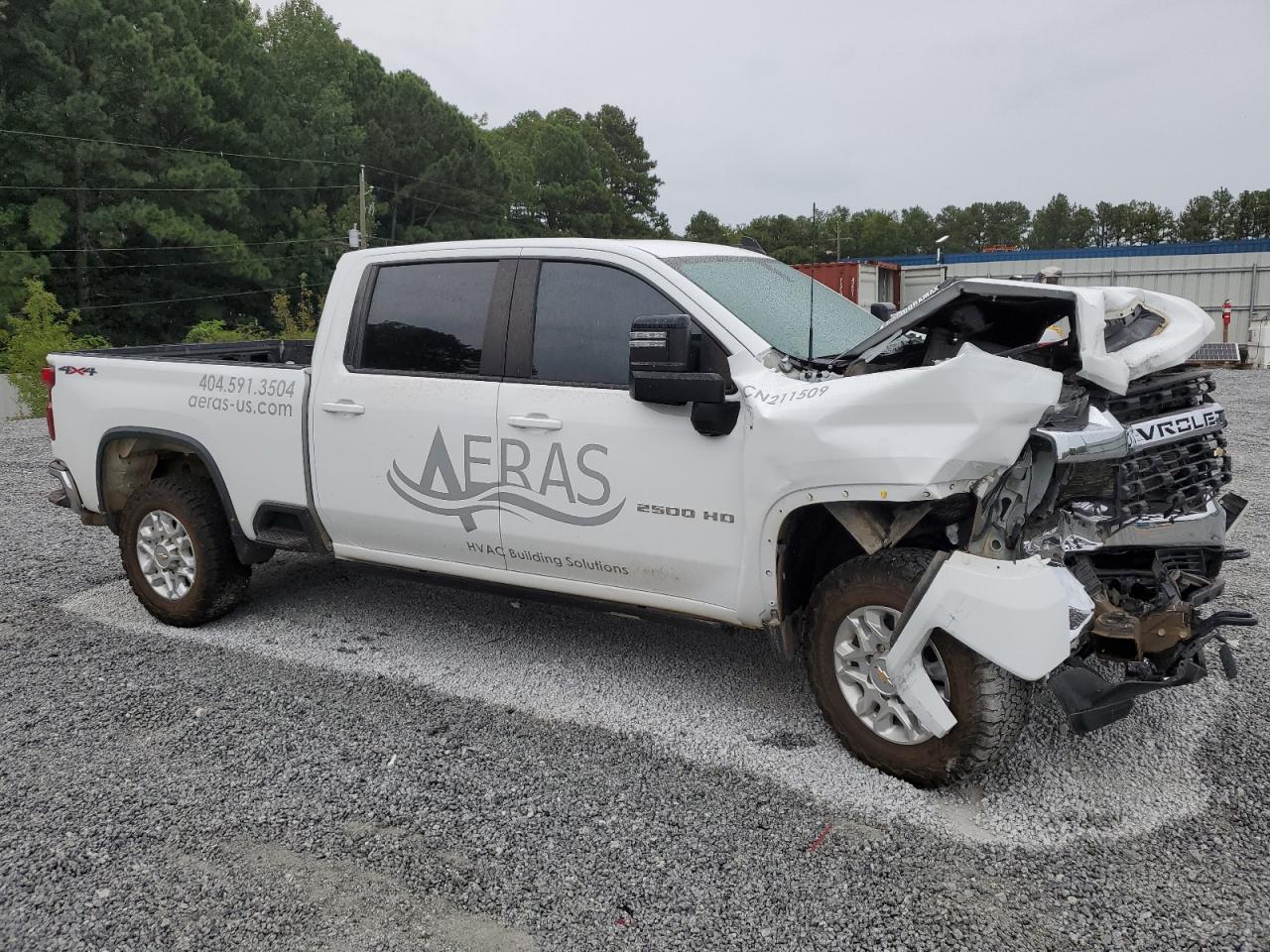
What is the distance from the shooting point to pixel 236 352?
5.95m

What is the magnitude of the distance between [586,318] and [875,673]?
1800mm

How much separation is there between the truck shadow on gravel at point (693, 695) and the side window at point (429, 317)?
3.46 ft

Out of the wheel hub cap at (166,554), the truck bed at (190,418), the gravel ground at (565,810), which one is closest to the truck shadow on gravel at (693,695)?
the gravel ground at (565,810)

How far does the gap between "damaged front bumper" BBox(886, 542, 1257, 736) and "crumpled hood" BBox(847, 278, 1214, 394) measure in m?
0.66

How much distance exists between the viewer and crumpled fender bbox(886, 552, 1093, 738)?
289cm

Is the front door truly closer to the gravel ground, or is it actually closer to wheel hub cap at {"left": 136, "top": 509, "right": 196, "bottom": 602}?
the gravel ground

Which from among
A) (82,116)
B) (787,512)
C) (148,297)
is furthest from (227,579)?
(148,297)

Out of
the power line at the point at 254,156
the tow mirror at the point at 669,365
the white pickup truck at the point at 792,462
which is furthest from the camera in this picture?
the power line at the point at 254,156

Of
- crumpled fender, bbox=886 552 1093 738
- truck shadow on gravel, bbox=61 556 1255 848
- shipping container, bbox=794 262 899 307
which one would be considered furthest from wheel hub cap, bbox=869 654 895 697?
shipping container, bbox=794 262 899 307

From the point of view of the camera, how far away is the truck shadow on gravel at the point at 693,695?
10.4ft

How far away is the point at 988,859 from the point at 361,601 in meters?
3.75

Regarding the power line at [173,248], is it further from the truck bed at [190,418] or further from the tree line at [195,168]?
the truck bed at [190,418]

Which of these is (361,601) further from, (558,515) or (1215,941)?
(1215,941)

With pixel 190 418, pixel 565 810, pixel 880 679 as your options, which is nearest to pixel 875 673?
pixel 880 679
